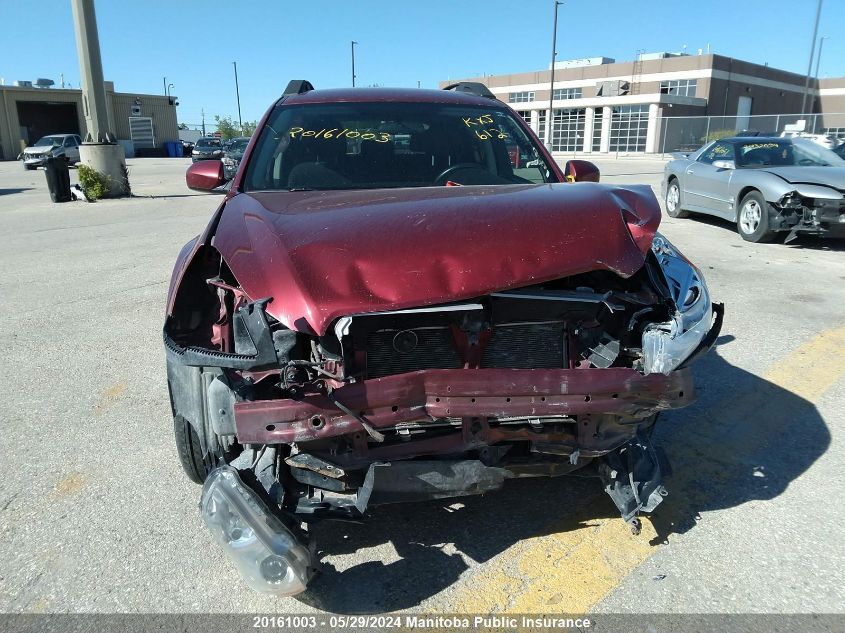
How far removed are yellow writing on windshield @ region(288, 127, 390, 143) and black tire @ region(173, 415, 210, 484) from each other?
1.87 m

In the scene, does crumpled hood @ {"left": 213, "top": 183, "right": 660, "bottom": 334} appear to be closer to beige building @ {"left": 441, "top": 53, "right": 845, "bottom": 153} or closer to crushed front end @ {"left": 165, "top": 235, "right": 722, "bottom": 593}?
crushed front end @ {"left": 165, "top": 235, "right": 722, "bottom": 593}

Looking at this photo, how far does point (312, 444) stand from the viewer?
2.18 metres

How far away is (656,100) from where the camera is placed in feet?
149

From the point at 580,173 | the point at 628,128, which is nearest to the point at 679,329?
the point at 580,173

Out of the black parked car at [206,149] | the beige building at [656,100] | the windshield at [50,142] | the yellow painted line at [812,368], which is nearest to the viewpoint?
the yellow painted line at [812,368]

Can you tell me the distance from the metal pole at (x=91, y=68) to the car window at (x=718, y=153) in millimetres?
13939

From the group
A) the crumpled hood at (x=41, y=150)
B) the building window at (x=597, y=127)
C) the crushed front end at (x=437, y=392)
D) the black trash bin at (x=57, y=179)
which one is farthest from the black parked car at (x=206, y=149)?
the crushed front end at (x=437, y=392)

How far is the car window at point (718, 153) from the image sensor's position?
9.92 m

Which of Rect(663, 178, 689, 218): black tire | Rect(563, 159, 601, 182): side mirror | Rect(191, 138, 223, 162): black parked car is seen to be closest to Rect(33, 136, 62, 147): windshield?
Rect(191, 138, 223, 162): black parked car

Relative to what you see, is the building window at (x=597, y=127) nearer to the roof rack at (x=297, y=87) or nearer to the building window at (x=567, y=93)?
the building window at (x=567, y=93)

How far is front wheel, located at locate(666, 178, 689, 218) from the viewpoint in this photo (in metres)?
11.5

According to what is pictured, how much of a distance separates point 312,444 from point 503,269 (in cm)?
91

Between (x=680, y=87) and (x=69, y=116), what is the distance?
52.2 metres

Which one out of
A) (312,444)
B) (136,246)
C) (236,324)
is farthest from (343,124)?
(136,246)
